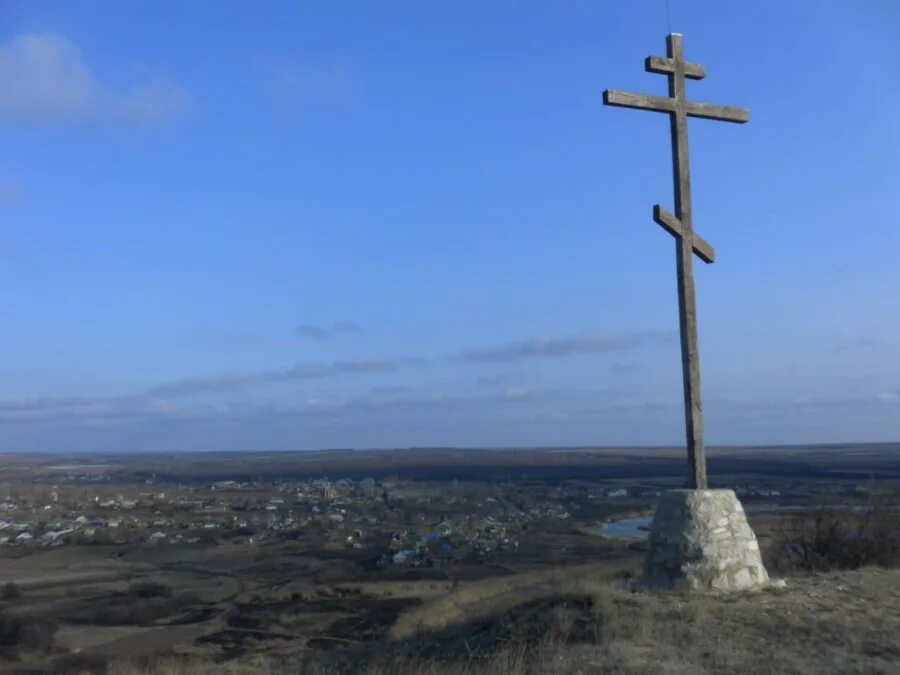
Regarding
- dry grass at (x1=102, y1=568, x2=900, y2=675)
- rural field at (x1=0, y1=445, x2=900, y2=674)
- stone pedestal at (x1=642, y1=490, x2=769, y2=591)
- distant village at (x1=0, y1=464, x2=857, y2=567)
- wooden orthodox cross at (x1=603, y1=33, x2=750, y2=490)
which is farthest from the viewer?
distant village at (x1=0, y1=464, x2=857, y2=567)

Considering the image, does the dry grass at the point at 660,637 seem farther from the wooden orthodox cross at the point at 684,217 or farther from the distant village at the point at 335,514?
the distant village at the point at 335,514

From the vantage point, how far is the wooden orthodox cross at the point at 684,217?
10.2 meters

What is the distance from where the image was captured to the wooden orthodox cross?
10.2 metres

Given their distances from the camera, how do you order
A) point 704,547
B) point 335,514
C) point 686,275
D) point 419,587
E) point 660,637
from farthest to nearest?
1. point 335,514
2. point 419,587
3. point 686,275
4. point 704,547
5. point 660,637

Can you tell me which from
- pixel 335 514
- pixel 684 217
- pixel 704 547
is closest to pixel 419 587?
pixel 704 547

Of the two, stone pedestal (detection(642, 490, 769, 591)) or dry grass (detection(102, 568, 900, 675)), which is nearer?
dry grass (detection(102, 568, 900, 675))

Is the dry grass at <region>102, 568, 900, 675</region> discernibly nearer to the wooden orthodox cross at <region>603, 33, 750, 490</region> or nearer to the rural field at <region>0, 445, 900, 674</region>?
the rural field at <region>0, 445, 900, 674</region>

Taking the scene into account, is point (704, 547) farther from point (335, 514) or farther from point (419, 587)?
point (335, 514)

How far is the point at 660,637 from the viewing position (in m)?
8.00

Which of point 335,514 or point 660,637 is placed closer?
point 660,637

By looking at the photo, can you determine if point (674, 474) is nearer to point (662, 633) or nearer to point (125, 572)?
point (125, 572)

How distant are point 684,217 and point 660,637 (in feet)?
15.0

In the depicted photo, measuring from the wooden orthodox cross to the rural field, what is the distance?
179cm

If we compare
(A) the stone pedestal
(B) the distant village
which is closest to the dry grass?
(A) the stone pedestal
